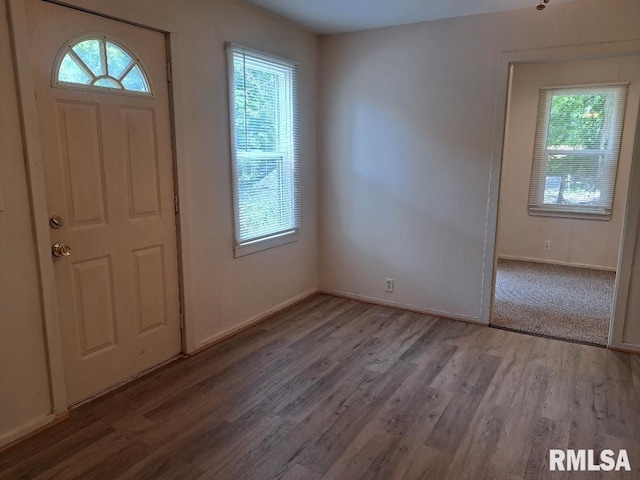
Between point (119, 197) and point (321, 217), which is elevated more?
point (119, 197)

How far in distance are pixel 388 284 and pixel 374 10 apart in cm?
233

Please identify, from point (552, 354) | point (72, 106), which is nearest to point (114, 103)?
point (72, 106)

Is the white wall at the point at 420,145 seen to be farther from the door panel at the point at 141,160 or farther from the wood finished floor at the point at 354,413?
the door panel at the point at 141,160

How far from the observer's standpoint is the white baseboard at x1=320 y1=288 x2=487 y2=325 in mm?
3748

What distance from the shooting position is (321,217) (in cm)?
438

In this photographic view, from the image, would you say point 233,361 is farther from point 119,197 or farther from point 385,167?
point 385,167

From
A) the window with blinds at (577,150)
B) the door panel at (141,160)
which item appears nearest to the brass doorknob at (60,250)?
the door panel at (141,160)

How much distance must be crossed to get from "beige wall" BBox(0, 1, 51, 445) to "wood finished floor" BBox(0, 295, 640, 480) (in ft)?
0.66

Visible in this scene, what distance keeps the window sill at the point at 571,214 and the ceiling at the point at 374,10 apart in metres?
3.12

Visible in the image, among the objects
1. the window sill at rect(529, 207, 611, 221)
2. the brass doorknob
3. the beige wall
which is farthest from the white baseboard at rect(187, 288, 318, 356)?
the window sill at rect(529, 207, 611, 221)

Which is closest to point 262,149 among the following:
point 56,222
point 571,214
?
point 56,222

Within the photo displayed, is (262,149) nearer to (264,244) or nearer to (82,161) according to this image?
(264,244)

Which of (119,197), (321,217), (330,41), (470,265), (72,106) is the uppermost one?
(330,41)

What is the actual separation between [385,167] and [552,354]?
2.01m
